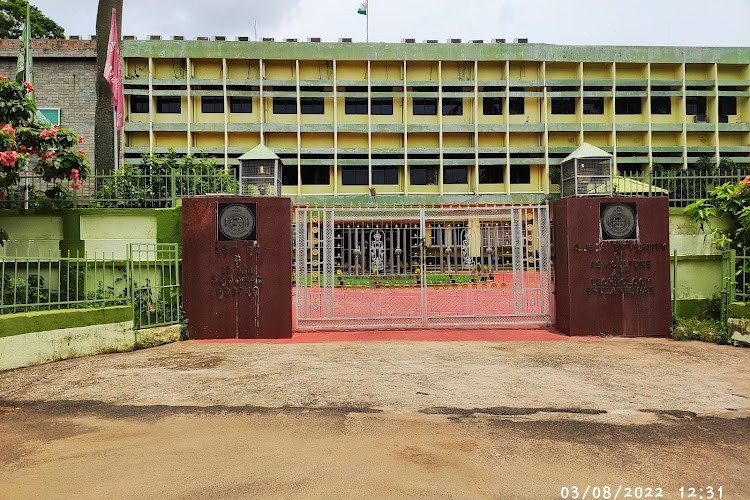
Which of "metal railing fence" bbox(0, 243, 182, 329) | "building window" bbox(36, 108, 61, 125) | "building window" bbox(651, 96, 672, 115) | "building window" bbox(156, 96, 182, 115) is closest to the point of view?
"metal railing fence" bbox(0, 243, 182, 329)

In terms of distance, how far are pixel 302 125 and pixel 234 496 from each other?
2889 centimetres

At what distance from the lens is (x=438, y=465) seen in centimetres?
385

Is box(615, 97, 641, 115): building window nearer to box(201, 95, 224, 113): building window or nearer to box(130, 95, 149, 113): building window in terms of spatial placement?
box(201, 95, 224, 113): building window

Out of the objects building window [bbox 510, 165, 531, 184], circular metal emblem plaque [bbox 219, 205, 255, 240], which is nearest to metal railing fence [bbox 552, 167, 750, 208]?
circular metal emblem plaque [bbox 219, 205, 255, 240]

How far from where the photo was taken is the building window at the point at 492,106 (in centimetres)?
3209

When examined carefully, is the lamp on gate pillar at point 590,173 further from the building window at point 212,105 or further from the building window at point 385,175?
the building window at point 212,105

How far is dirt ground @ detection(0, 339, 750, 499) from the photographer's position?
141 inches

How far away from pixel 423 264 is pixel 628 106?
1081 inches

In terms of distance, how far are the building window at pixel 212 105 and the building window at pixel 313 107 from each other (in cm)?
421

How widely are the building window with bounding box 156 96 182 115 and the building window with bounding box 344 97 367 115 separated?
867 cm

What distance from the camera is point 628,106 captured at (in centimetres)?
3262

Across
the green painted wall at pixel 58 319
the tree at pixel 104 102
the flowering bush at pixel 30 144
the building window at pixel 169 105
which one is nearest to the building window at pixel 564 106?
the building window at pixel 169 105

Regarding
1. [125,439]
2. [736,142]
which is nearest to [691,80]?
[736,142]
